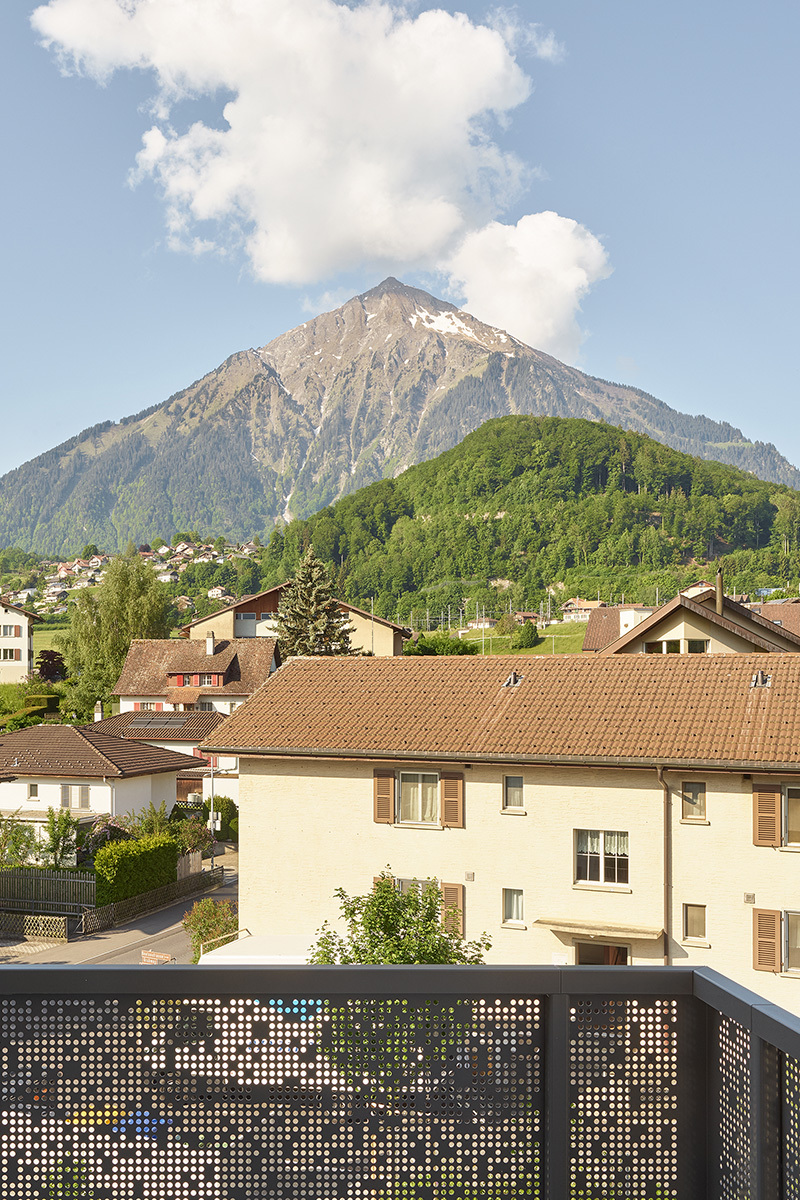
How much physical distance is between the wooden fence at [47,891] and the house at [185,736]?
15.5 m

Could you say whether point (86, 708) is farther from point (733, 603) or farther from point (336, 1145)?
point (336, 1145)

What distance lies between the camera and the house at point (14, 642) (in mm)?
90562

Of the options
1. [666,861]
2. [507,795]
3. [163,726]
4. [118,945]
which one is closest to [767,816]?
[666,861]

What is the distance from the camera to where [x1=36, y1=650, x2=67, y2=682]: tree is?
303ft

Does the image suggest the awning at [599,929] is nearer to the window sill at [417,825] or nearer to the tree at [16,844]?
the window sill at [417,825]

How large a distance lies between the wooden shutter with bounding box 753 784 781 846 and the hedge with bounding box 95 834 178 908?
19.9 m

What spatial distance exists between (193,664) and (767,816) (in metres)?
51.4

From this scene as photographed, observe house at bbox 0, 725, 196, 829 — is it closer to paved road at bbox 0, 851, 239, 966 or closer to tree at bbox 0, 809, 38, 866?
tree at bbox 0, 809, 38, 866

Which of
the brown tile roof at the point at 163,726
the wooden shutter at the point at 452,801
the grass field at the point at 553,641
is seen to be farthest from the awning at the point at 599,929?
the grass field at the point at 553,641

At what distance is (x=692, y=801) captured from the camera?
70.1 feet

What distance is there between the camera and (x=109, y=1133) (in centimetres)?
333

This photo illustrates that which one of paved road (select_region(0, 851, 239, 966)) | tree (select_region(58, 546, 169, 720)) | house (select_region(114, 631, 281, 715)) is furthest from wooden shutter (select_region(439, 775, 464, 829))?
tree (select_region(58, 546, 169, 720))

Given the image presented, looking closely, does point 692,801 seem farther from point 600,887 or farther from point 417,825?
point 417,825

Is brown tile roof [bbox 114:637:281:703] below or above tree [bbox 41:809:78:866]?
above
